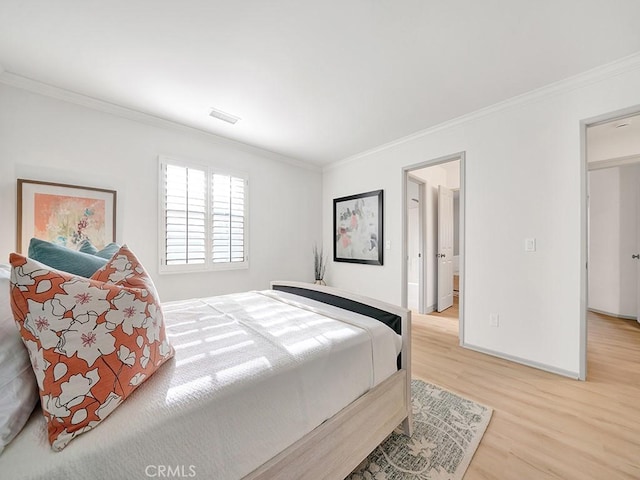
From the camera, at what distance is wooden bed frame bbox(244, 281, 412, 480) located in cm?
95

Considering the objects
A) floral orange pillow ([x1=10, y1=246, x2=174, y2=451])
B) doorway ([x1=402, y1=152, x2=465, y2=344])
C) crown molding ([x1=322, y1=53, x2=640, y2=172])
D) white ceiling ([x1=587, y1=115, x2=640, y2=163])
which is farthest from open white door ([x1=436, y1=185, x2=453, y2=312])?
floral orange pillow ([x1=10, y1=246, x2=174, y2=451])

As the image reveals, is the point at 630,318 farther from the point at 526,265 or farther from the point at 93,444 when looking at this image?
the point at 93,444

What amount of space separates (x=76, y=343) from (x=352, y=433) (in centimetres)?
112

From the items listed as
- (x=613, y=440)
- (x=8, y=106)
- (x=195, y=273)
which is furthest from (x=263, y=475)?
(x=8, y=106)

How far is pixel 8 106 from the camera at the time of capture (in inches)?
82.7

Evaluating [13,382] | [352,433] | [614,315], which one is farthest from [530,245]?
[13,382]

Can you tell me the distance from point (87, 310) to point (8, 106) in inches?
104

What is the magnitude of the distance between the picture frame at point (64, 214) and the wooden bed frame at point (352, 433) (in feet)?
8.56

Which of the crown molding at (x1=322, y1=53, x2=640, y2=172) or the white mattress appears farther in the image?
the crown molding at (x1=322, y1=53, x2=640, y2=172)

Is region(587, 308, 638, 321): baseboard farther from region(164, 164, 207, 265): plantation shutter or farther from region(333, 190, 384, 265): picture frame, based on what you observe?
region(164, 164, 207, 265): plantation shutter

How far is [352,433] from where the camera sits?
117 cm

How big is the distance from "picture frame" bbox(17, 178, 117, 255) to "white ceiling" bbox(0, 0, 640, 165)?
0.90m

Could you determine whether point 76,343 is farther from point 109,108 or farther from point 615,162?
point 615,162

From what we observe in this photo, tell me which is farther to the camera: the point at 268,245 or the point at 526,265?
the point at 268,245
